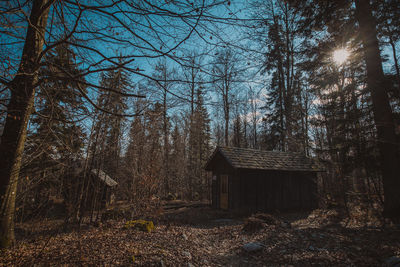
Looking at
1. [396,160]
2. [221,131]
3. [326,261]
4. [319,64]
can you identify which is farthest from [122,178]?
[221,131]

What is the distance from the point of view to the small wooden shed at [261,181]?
40.6 feet

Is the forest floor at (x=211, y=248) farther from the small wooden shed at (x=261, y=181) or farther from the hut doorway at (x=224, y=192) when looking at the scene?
the hut doorway at (x=224, y=192)

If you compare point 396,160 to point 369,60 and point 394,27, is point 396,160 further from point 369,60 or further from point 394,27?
point 394,27

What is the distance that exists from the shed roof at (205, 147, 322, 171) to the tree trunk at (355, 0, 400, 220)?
575 cm

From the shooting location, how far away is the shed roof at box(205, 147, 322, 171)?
40.7 feet

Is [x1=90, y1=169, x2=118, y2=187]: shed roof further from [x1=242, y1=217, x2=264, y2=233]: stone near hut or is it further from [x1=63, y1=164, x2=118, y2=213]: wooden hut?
[x1=242, y1=217, x2=264, y2=233]: stone near hut

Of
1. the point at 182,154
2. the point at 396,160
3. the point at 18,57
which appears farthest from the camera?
the point at 182,154

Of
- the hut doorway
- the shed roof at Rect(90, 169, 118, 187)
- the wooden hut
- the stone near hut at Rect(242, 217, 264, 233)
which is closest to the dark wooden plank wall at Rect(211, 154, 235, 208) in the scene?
the hut doorway

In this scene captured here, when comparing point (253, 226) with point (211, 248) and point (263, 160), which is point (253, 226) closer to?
point (211, 248)

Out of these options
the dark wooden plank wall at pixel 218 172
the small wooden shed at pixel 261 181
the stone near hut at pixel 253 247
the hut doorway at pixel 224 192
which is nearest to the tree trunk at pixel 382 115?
the stone near hut at pixel 253 247

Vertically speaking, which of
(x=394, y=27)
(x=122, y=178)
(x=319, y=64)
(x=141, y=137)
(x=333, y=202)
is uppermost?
(x=394, y=27)

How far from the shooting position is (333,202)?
44.4ft

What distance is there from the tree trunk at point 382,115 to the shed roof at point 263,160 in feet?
18.9

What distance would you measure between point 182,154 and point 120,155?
10.8m
